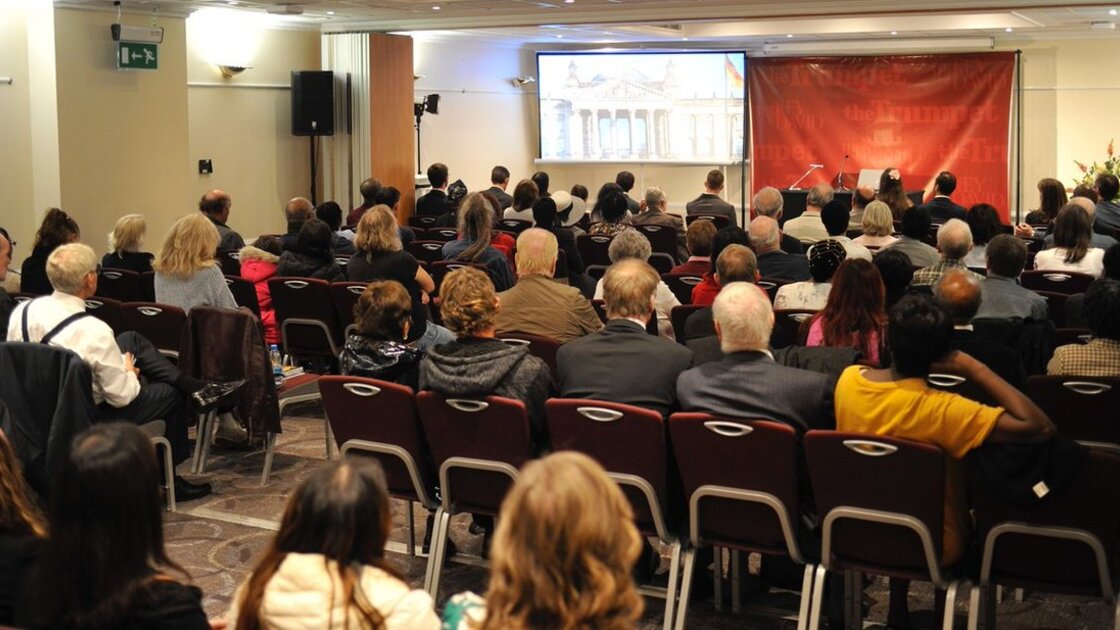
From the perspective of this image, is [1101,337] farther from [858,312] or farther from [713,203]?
[713,203]

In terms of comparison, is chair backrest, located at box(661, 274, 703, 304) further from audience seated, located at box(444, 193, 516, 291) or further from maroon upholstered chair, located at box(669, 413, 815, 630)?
maroon upholstered chair, located at box(669, 413, 815, 630)

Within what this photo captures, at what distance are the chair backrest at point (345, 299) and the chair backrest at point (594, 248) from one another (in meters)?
3.11

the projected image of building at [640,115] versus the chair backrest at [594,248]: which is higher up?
the projected image of building at [640,115]

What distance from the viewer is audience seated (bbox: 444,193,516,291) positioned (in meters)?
8.16

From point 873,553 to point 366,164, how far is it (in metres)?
11.3

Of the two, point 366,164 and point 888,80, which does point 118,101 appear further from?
point 888,80

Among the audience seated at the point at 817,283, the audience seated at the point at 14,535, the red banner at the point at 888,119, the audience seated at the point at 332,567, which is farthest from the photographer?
the red banner at the point at 888,119

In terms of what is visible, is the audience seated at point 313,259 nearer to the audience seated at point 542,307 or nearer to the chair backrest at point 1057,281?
the audience seated at point 542,307

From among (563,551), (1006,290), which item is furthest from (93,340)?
(1006,290)

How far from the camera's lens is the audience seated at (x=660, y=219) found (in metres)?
10.5

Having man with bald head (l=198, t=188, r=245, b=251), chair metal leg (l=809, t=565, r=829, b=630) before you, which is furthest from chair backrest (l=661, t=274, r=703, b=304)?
chair metal leg (l=809, t=565, r=829, b=630)

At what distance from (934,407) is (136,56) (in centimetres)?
937

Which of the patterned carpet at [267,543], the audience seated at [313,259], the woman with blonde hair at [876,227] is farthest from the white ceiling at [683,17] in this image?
the patterned carpet at [267,543]

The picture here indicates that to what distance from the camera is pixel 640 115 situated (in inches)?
696
